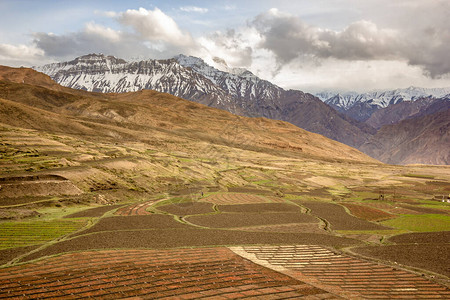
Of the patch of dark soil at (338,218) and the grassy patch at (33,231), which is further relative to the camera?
the patch of dark soil at (338,218)

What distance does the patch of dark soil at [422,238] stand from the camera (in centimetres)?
3866

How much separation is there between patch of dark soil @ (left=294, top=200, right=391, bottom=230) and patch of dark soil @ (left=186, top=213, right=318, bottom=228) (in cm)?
316

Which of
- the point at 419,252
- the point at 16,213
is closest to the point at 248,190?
the point at 16,213

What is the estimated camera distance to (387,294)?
75.0ft

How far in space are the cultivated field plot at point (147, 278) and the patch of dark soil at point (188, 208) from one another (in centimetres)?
2506

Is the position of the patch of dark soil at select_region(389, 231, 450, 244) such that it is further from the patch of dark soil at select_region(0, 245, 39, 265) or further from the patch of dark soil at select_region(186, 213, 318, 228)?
the patch of dark soil at select_region(0, 245, 39, 265)

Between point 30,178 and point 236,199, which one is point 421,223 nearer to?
point 236,199

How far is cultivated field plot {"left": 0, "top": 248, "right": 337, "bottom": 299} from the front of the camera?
21.2 meters

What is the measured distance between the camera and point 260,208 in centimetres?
6025

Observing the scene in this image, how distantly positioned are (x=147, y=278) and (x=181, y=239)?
40.1ft

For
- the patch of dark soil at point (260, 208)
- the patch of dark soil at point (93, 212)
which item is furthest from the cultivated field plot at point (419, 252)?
the patch of dark soil at point (93, 212)

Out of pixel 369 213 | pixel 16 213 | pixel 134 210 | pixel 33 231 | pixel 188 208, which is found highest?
pixel 369 213

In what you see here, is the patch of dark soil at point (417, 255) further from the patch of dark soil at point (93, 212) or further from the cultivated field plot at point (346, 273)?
the patch of dark soil at point (93, 212)

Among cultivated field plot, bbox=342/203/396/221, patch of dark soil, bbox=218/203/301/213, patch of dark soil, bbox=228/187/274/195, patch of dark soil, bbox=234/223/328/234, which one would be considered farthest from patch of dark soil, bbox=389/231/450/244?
patch of dark soil, bbox=228/187/274/195
